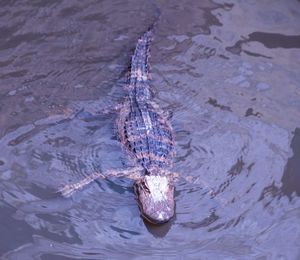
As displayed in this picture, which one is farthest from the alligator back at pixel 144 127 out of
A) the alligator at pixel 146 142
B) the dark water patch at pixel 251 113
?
the dark water patch at pixel 251 113

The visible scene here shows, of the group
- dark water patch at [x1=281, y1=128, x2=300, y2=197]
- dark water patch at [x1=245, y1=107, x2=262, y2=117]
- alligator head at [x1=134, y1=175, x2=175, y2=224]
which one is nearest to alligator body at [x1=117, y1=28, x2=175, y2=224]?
alligator head at [x1=134, y1=175, x2=175, y2=224]

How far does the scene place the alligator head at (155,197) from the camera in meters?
5.11

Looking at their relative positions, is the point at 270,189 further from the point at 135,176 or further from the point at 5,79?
the point at 5,79

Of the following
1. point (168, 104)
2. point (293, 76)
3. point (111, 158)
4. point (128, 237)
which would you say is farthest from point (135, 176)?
point (293, 76)

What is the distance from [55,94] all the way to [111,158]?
4.14ft

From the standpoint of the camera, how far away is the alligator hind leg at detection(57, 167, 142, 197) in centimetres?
545

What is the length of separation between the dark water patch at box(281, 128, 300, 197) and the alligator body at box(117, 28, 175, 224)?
120 centimetres

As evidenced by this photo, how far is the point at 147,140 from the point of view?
6.05m

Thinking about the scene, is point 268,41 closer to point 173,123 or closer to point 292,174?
point 173,123

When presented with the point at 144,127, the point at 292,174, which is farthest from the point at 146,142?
the point at 292,174

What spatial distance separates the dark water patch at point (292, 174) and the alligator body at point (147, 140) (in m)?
1.20

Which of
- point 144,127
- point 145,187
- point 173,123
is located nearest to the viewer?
point 145,187

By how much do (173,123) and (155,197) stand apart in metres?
1.34

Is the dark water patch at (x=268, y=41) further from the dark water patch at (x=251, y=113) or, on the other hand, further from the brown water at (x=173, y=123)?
the dark water patch at (x=251, y=113)
